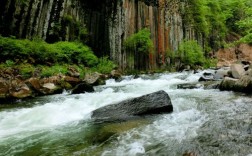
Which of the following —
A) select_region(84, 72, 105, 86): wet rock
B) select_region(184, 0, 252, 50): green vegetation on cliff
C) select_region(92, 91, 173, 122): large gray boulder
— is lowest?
select_region(92, 91, 173, 122): large gray boulder

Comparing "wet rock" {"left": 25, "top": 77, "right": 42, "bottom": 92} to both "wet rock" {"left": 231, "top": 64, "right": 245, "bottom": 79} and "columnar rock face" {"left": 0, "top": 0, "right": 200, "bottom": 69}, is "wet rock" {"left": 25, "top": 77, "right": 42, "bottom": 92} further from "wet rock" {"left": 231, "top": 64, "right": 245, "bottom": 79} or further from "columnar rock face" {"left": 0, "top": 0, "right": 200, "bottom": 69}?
"wet rock" {"left": 231, "top": 64, "right": 245, "bottom": 79}

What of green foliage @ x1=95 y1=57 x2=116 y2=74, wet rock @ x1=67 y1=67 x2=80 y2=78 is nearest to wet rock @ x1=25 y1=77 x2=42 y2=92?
wet rock @ x1=67 y1=67 x2=80 y2=78

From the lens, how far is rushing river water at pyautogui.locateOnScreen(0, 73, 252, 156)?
169 inches

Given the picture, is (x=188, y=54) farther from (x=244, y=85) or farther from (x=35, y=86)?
(x=35, y=86)

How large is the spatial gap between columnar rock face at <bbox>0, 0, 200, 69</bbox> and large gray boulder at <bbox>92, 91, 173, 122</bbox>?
38.7 ft

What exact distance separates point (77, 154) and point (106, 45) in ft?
61.6

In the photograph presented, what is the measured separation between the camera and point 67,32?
2059 centimetres

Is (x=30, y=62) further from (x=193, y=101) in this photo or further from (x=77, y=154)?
(x=77, y=154)

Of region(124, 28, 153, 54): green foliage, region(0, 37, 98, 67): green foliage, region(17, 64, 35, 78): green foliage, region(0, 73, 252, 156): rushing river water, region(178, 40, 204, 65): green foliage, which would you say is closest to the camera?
region(0, 73, 252, 156): rushing river water

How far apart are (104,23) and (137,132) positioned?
1850 cm

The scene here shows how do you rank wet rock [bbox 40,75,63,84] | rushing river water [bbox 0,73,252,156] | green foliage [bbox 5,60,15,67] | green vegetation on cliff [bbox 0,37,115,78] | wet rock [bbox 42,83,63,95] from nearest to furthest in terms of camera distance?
rushing river water [bbox 0,73,252,156] < wet rock [bbox 42,83,63,95] < wet rock [bbox 40,75,63,84] < green foliage [bbox 5,60,15,67] < green vegetation on cliff [bbox 0,37,115,78]

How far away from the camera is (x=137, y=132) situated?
5270 millimetres

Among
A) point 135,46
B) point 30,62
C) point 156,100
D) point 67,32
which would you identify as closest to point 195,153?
point 156,100

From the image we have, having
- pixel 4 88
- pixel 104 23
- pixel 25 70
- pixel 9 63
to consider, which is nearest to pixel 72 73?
pixel 25 70
